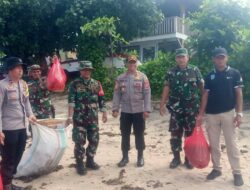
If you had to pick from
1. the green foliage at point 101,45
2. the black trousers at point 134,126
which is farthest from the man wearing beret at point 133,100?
the green foliage at point 101,45

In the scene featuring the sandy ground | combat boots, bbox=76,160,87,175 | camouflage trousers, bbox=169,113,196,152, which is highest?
camouflage trousers, bbox=169,113,196,152

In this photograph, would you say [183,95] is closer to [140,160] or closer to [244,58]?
[140,160]

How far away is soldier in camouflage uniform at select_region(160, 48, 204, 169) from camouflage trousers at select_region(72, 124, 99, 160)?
1.10 metres

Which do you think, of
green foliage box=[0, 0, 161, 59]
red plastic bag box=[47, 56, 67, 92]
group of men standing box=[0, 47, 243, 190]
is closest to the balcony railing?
green foliage box=[0, 0, 161, 59]

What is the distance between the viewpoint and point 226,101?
189 inches

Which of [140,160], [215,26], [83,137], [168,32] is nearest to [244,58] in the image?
[215,26]

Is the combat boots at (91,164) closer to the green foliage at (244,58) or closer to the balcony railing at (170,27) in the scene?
the green foliage at (244,58)

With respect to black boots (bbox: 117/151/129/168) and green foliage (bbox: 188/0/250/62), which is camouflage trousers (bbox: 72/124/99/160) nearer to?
black boots (bbox: 117/151/129/168)

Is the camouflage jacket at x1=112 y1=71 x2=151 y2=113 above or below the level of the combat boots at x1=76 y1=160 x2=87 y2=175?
above

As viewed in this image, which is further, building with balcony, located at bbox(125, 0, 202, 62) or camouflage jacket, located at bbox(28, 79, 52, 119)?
building with balcony, located at bbox(125, 0, 202, 62)

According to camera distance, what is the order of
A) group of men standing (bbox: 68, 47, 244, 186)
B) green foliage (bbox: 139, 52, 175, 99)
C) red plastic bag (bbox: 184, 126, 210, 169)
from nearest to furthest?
group of men standing (bbox: 68, 47, 244, 186) → red plastic bag (bbox: 184, 126, 210, 169) → green foliage (bbox: 139, 52, 175, 99)

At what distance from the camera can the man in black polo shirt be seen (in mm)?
4762

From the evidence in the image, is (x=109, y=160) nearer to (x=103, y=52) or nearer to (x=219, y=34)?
(x=219, y=34)

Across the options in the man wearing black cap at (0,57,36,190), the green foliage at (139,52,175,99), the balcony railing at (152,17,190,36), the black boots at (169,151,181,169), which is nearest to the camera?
the man wearing black cap at (0,57,36,190)
